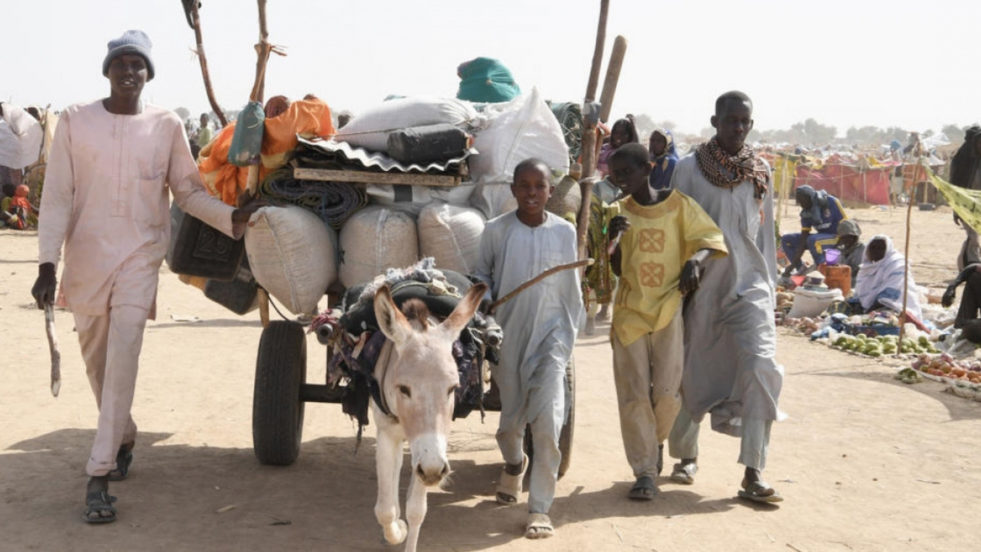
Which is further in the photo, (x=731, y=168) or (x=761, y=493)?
(x=731, y=168)

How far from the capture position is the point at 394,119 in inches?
237

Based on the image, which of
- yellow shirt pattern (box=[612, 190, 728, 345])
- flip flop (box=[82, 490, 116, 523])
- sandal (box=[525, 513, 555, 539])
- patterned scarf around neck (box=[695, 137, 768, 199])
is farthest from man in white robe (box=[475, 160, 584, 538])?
flip flop (box=[82, 490, 116, 523])

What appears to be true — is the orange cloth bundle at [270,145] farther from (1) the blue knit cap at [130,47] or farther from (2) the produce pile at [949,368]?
(2) the produce pile at [949,368]

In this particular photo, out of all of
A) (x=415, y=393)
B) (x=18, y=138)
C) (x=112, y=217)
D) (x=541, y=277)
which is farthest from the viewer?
(x=18, y=138)

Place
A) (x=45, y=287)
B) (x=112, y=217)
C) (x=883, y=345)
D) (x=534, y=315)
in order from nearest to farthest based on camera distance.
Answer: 1. (x=45, y=287)
2. (x=534, y=315)
3. (x=112, y=217)
4. (x=883, y=345)

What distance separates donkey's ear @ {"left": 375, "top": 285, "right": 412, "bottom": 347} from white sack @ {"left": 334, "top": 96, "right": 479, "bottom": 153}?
6.22ft

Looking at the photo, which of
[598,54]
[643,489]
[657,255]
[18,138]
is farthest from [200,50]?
[18,138]

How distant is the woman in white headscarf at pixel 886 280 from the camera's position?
1245 centimetres

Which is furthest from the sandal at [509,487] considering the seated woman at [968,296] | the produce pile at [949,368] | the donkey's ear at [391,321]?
the seated woman at [968,296]

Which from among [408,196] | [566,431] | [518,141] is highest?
[518,141]

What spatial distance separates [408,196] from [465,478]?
1832mm

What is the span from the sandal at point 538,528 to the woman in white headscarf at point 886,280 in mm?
8521

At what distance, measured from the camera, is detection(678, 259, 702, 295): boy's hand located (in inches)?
222

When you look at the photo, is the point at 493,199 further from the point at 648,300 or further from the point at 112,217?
the point at 112,217
